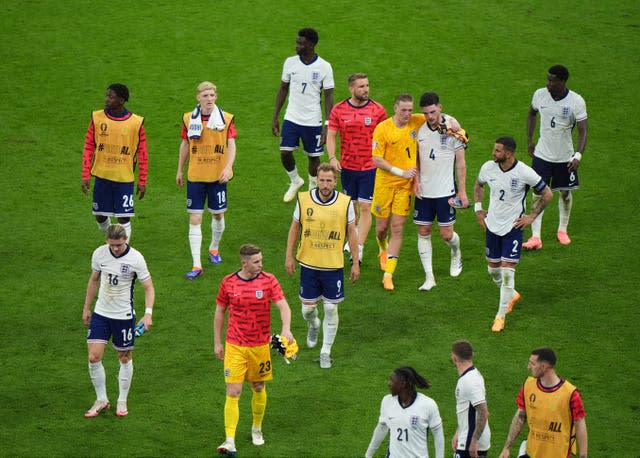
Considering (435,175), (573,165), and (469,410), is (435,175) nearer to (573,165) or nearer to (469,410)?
(573,165)

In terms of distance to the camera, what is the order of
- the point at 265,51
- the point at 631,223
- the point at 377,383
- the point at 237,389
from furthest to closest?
the point at 265,51
the point at 631,223
the point at 377,383
the point at 237,389

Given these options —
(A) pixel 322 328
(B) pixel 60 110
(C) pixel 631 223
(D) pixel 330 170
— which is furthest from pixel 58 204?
(C) pixel 631 223

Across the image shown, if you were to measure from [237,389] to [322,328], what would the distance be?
3308 millimetres

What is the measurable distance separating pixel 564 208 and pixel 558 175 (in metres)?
0.51

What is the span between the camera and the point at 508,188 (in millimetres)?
14234

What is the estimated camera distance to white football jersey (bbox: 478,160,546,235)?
1412 centimetres

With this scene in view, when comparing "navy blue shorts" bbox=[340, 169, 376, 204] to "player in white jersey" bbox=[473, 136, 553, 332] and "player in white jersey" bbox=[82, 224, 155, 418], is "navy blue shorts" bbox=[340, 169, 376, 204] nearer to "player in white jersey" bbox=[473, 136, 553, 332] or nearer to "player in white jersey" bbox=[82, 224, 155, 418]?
"player in white jersey" bbox=[473, 136, 553, 332]

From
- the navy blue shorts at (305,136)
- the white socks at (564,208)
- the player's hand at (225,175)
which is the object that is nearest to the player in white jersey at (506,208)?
the white socks at (564,208)

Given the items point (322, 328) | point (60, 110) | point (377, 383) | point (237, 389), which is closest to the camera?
point (237, 389)

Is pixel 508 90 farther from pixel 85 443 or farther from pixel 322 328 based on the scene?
pixel 85 443

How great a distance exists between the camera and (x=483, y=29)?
79.6 feet

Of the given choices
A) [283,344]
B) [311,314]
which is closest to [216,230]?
[311,314]

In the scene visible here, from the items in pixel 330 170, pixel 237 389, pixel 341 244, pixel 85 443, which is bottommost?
pixel 85 443

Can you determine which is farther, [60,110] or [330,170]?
[60,110]
